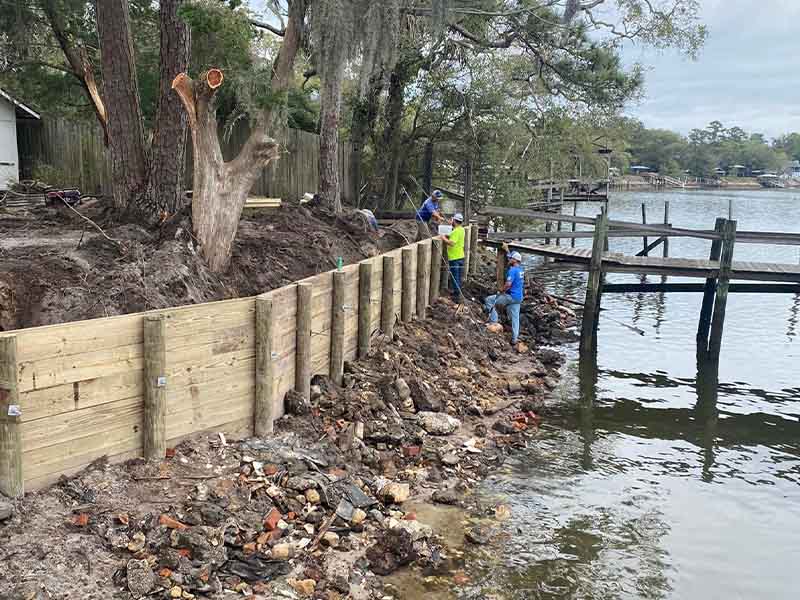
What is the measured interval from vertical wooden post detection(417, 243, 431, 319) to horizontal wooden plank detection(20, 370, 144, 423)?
903 cm

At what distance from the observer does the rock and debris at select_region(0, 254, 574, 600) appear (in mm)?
5277

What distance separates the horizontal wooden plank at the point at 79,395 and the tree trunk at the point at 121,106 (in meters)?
5.09

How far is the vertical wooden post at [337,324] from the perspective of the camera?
9.90 m

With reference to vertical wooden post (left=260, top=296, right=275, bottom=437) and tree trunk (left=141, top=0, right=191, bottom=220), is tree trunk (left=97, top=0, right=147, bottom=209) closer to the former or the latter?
tree trunk (left=141, top=0, right=191, bottom=220)

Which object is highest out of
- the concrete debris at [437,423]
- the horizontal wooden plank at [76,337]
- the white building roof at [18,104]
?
the white building roof at [18,104]

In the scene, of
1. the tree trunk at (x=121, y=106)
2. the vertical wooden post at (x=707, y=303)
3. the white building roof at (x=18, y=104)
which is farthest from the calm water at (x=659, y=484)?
the white building roof at (x=18, y=104)

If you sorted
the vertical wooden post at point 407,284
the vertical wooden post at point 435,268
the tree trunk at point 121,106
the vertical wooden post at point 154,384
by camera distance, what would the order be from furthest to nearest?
the vertical wooden post at point 435,268 → the vertical wooden post at point 407,284 → the tree trunk at point 121,106 → the vertical wooden post at point 154,384

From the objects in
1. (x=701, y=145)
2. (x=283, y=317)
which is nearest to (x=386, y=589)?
(x=283, y=317)

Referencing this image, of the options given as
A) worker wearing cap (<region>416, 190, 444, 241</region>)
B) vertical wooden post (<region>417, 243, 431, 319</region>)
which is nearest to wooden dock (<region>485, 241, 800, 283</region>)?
worker wearing cap (<region>416, 190, 444, 241</region>)

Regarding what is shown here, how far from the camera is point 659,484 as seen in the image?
9.92m

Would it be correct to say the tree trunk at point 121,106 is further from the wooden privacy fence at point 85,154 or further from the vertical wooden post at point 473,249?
the vertical wooden post at point 473,249

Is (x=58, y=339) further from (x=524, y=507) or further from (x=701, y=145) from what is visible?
(x=701, y=145)

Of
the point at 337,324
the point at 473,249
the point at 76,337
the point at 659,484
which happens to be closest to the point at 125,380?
the point at 76,337

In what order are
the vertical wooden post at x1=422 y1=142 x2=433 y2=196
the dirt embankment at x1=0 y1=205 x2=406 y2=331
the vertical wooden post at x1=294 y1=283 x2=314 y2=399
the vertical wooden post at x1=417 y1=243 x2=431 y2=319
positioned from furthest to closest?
1. the vertical wooden post at x1=422 y1=142 x2=433 y2=196
2. the vertical wooden post at x1=417 y1=243 x2=431 y2=319
3. the vertical wooden post at x1=294 y1=283 x2=314 y2=399
4. the dirt embankment at x1=0 y1=205 x2=406 y2=331
